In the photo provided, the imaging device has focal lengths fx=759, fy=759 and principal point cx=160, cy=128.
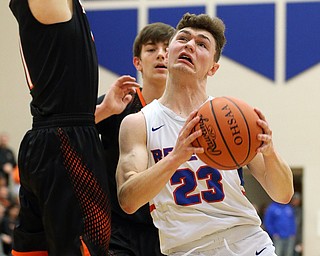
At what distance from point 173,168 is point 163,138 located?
1.68 feet

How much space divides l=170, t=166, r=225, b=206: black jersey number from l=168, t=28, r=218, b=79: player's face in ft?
1.90

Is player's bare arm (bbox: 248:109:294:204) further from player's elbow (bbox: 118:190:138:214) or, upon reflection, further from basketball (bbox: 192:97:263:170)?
player's elbow (bbox: 118:190:138:214)

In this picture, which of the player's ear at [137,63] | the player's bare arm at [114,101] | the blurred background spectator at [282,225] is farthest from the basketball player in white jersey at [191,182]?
the blurred background spectator at [282,225]

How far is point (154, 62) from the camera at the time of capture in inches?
223

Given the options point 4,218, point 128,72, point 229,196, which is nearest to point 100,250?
point 229,196

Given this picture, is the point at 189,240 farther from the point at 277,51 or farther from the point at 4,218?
the point at 277,51

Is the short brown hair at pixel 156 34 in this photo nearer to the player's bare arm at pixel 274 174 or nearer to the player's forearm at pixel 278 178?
the player's bare arm at pixel 274 174

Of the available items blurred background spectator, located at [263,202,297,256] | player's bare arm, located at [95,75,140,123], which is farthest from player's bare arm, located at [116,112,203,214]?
blurred background spectator, located at [263,202,297,256]

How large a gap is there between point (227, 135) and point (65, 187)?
2.82 feet

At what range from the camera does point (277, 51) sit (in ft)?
55.7

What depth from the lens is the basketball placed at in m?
3.79

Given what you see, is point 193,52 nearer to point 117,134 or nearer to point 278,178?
point 278,178

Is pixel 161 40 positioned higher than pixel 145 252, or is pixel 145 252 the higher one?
pixel 161 40

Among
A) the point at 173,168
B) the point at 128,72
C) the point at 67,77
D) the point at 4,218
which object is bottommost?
the point at 4,218
